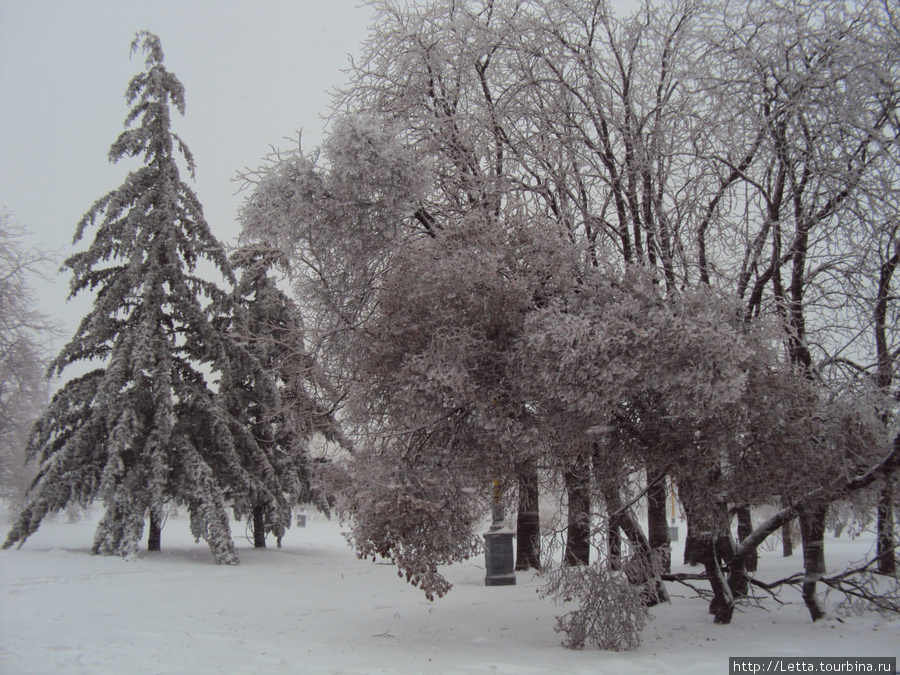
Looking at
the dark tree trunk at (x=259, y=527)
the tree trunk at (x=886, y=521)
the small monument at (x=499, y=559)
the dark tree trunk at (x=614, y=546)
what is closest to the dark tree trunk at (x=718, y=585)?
the dark tree trunk at (x=614, y=546)

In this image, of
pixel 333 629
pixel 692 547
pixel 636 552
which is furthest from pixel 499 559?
pixel 636 552

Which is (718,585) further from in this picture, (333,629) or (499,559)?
(499,559)

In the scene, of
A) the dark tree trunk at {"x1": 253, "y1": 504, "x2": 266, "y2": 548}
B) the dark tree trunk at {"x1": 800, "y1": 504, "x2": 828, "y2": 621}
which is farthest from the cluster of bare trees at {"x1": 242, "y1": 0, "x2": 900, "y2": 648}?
the dark tree trunk at {"x1": 253, "y1": 504, "x2": 266, "y2": 548}

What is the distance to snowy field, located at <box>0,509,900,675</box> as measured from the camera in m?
5.60

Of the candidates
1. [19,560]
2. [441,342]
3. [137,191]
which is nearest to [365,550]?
[441,342]

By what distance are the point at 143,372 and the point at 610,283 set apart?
1235 centimetres

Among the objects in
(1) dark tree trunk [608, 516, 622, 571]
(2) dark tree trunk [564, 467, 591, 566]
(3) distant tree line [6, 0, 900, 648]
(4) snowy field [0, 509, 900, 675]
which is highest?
(3) distant tree line [6, 0, 900, 648]

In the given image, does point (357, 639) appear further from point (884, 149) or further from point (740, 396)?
point (884, 149)

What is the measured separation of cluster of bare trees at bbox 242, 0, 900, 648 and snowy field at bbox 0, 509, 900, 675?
69 cm

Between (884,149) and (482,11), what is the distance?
549cm

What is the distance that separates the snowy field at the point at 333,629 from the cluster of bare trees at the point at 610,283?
0.69 metres

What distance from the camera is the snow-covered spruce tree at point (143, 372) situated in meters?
14.9

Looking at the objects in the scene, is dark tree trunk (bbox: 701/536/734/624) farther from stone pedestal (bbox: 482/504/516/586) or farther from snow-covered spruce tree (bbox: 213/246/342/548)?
snow-covered spruce tree (bbox: 213/246/342/548)

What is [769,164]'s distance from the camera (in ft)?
26.3
